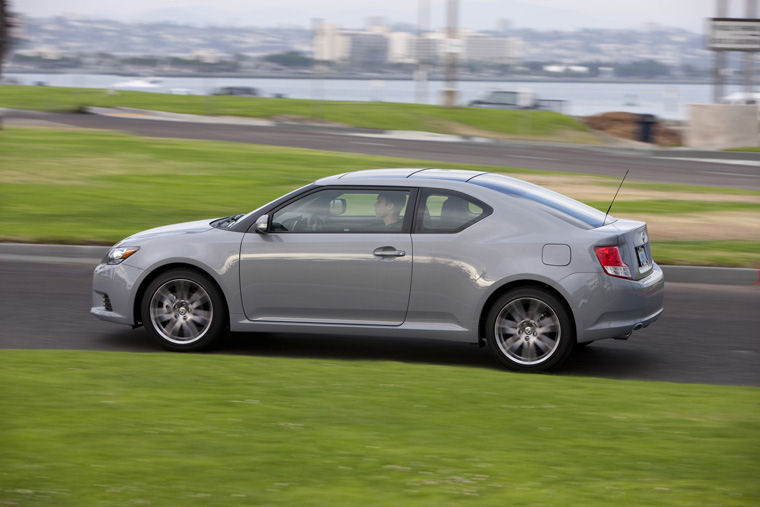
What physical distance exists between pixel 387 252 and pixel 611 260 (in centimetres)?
170

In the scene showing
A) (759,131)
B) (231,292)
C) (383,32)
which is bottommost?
(231,292)

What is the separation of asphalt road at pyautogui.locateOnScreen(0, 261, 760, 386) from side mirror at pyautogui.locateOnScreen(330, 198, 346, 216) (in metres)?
1.19

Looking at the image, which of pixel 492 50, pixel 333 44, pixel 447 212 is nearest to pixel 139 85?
pixel 333 44

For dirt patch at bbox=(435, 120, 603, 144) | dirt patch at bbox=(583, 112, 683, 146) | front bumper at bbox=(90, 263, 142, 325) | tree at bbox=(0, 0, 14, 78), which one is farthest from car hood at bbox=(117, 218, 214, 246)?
dirt patch at bbox=(583, 112, 683, 146)

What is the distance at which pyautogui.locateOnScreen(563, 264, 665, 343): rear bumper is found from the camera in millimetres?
7879

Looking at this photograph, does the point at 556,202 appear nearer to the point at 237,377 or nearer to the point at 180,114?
the point at 237,377

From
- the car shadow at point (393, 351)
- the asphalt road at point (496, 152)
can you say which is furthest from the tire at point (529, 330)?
the asphalt road at point (496, 152)

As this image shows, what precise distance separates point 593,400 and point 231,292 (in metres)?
3.21

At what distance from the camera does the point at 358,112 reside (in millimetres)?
42938

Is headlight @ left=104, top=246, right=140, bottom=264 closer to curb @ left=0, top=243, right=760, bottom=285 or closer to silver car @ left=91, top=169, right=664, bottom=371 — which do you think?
silver car @ left=91, top=169, right=664, bottom=371

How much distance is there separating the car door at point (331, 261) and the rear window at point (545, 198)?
710 millimetres

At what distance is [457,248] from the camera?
8086 millimetres

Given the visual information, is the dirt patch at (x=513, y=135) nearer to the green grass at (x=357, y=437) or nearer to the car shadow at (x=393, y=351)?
the car shadow at (x=393, y=351)

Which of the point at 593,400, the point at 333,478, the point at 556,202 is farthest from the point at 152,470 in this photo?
the point at 556,202
